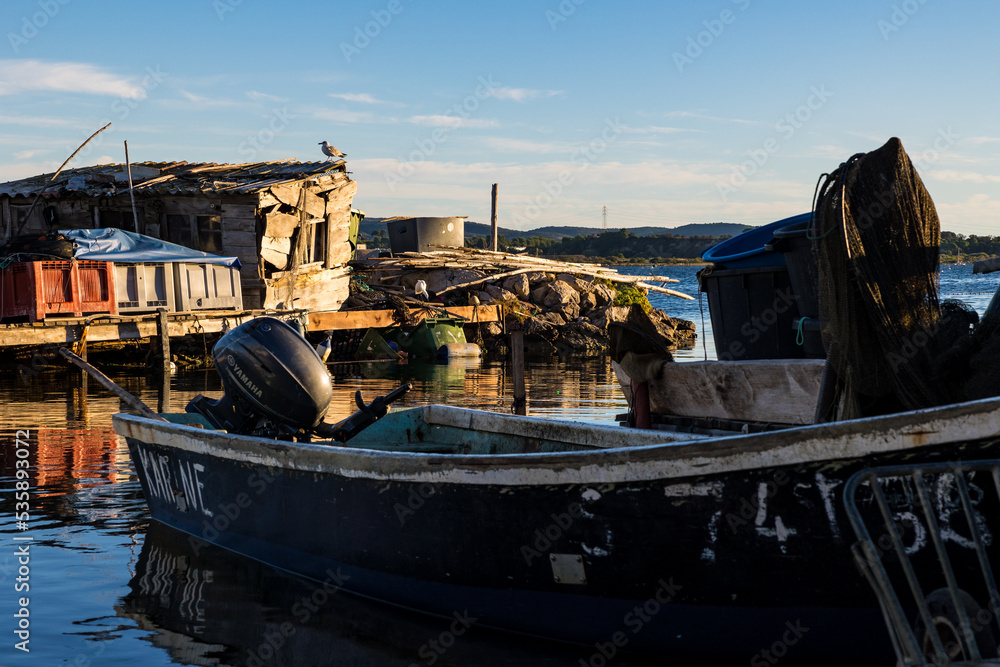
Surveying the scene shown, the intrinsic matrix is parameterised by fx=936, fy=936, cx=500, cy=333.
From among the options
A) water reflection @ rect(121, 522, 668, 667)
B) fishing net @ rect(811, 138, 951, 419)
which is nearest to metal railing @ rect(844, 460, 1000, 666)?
fishing net @ rect(811, 138, 951, 419)

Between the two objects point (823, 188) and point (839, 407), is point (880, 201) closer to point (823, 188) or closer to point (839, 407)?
point (823, 188)

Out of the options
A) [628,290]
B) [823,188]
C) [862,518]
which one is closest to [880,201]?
[823,188]

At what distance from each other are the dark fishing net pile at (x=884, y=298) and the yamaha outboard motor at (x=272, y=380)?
3793 millimetres

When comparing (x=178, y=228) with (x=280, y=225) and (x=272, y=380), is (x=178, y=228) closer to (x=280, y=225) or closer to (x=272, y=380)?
(x=280, y=225)

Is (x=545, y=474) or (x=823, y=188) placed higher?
(x=823, y=188)

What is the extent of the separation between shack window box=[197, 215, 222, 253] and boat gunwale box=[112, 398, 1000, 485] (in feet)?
61.1

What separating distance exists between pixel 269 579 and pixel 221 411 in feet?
5.11

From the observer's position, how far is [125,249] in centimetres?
2088

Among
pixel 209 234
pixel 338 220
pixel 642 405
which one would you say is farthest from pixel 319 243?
pixel 642 405

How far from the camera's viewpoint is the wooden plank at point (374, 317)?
24.4 m

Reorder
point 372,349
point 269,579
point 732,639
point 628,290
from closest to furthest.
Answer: point 732,639 → point 269,579 → point 372,349 → point 628,290

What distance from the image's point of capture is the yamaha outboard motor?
7199 millimetres

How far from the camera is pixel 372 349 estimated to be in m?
27.5

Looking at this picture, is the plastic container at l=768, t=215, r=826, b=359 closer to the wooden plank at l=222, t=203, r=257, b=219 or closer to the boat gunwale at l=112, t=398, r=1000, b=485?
the boat gunwale at l=112, t=398, r=1000, b=485
